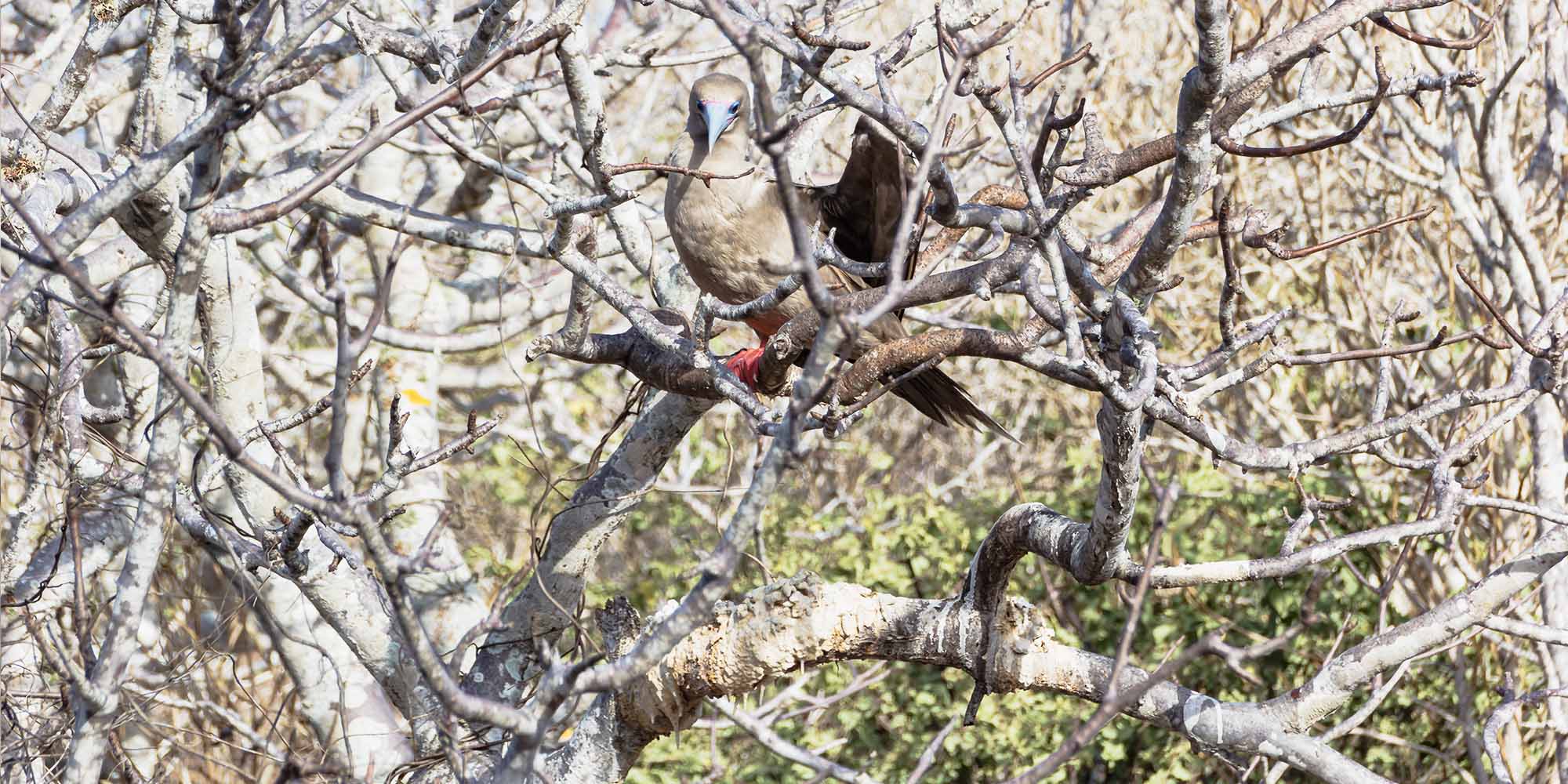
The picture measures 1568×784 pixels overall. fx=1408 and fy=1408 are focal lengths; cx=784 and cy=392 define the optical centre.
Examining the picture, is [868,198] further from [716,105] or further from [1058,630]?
[1058,630]

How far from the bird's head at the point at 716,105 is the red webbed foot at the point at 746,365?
0.63 m

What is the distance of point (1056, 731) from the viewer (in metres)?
6.02

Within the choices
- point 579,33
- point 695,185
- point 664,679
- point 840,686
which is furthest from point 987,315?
point 664,679

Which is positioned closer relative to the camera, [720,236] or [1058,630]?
[720,236]

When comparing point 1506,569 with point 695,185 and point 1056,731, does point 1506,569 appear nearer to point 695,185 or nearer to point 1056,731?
point 695,185

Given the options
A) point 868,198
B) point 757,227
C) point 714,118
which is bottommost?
point 868,198

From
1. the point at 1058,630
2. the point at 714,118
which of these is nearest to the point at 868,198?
the point at 714,118

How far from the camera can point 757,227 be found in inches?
159

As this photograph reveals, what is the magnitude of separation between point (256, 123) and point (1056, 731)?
4.06 m

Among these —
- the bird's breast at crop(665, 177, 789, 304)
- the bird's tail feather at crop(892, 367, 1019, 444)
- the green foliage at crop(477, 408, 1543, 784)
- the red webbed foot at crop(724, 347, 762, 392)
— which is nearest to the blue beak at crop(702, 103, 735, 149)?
the bird's breast at crop(665, 177, 789, 304)

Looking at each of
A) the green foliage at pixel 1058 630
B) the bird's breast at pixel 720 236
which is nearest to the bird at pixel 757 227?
the bird's breast at pixel 720 236

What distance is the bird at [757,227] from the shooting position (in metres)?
3.83

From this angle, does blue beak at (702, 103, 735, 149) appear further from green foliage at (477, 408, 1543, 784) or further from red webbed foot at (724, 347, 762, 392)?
green foliage at (477, 408, 1543, 784)

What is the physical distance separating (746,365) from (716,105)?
853mm
